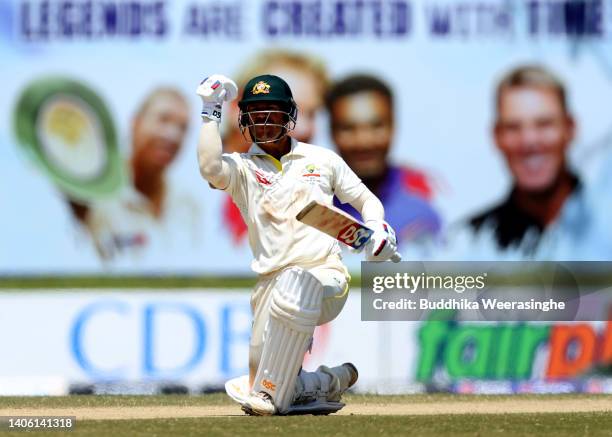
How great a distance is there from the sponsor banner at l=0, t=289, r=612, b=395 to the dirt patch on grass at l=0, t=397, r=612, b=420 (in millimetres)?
1825

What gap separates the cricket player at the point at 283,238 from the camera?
718 cm

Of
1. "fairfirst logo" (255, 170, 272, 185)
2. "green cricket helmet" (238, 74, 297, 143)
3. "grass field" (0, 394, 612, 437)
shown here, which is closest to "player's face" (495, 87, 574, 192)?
"grass field" (0, 394, 612, 437)

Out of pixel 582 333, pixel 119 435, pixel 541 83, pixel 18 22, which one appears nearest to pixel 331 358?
pixel 582 333

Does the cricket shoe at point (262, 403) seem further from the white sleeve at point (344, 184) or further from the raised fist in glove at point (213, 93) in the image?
the raised fist in glove at point (213, 93)

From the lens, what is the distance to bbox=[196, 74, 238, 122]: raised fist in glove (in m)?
7.18

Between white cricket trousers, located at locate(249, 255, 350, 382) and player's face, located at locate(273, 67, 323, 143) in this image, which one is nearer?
white cricket trousers, located at locate(249, 255, 350, 382)

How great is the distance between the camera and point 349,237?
23.3ft

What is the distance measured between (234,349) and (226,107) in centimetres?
173

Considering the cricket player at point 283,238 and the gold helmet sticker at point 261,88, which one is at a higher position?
the gold helmet sticker at point 261,88

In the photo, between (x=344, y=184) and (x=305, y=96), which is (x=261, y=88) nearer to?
(x=344, y=184)

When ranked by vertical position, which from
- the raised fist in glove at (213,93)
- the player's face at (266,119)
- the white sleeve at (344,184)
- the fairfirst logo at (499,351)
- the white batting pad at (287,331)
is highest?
the raised fist in glove at (213,93)

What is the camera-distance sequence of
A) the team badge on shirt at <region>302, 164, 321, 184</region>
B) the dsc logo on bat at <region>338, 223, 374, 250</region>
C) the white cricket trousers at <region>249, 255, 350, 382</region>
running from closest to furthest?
the dsc logo on bat at <region>338, 223, 374, 250</region> → the white cricket trousers at <region>249, 255, 350, 382</region> → the team badge on shirt at <region>302, 164, 321, 184</region>

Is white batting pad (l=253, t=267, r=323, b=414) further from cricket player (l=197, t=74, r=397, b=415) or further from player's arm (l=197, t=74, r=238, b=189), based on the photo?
player's arm (l=197, t=74, r=238, b=189)

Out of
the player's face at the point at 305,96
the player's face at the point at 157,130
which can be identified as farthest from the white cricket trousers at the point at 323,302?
the player's face at the point at 157,130
